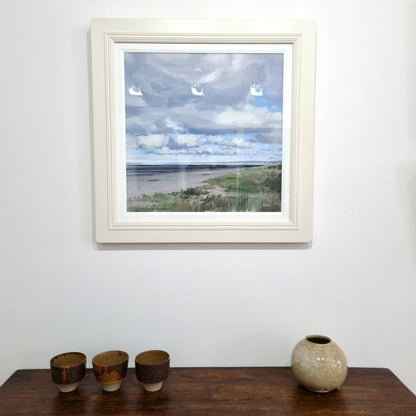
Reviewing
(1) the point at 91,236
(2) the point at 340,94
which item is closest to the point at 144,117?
(1) the point at 91,236

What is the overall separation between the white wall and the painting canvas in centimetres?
12

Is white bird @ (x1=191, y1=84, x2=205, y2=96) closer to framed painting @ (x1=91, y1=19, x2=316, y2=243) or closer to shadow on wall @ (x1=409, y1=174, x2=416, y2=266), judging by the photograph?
framed painting @ (x1=91, y1=19, x2=316, y2=243)

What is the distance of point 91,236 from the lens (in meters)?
1.10

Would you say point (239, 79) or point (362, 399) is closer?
point (362, 399)

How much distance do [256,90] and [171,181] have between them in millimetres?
345

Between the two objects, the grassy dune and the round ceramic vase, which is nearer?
the round ceramic vase

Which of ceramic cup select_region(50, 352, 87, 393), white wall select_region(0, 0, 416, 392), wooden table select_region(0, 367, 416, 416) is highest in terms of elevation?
white wall select_region(0, 0, 416, 392)

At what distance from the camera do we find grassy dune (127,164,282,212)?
1.09 meters

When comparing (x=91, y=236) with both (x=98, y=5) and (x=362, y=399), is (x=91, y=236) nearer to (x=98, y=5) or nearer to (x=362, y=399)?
(x=98, y=5)

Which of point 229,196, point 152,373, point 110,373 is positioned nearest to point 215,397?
point 152,373

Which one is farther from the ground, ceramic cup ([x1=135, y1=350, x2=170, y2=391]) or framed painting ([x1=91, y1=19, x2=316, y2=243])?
framed painting ([x1=91, y1=19, x2=316, y2=243])

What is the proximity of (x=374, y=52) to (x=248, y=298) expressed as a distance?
2.55ft

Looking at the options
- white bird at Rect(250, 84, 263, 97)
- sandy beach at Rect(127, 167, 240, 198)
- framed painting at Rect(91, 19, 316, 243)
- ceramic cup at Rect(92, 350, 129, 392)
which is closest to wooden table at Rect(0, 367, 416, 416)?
ceramic cup at Rect(92, 350, 129, 392)

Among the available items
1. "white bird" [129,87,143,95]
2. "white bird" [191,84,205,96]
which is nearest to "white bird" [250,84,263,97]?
"white bird" [191,84,205,96]
